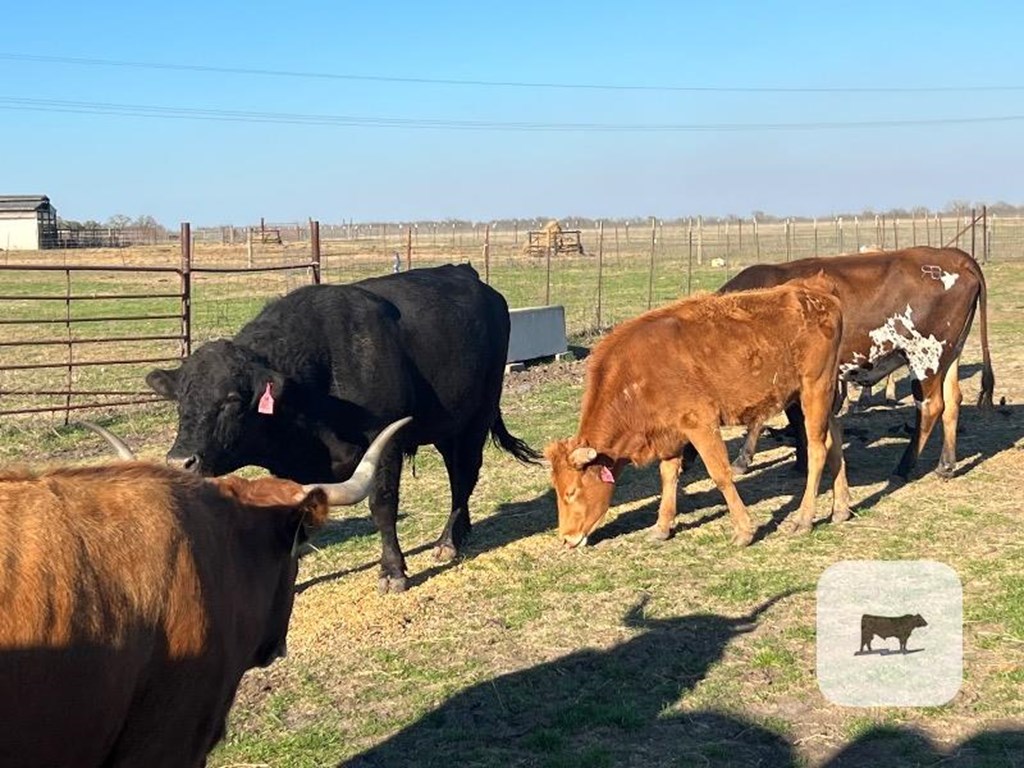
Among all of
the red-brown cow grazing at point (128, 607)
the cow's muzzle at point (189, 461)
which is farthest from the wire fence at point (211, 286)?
the red-brown cow grazing at point (128, 607)

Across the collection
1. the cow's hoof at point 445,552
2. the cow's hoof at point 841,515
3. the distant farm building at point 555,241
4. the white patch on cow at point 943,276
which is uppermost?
the distant farm building at point 555,241

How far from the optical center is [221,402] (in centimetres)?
626

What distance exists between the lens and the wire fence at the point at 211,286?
1362 centimetres

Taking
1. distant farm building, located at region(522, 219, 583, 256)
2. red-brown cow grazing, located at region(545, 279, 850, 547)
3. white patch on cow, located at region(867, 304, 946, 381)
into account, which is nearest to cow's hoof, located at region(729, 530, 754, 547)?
red-brown cow grazing, located at region(545, 279, 850, 547)

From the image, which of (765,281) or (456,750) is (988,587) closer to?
(456,750)

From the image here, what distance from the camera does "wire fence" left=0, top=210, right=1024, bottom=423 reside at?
1362 centimetres

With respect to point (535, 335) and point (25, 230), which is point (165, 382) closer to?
point (535, 335)

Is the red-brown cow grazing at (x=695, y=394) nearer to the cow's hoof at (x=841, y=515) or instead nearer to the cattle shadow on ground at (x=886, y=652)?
the cow's hoof at (x=841, y=515)

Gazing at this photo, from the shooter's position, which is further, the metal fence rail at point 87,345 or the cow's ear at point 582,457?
the metal fence rail at point 87,345

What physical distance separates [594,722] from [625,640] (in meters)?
1.01

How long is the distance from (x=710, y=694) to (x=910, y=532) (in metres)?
3.23

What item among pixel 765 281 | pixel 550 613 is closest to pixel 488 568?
pixel 550 613

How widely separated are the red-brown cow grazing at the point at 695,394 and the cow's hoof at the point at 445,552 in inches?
31.1

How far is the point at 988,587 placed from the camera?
6383 millimetres
